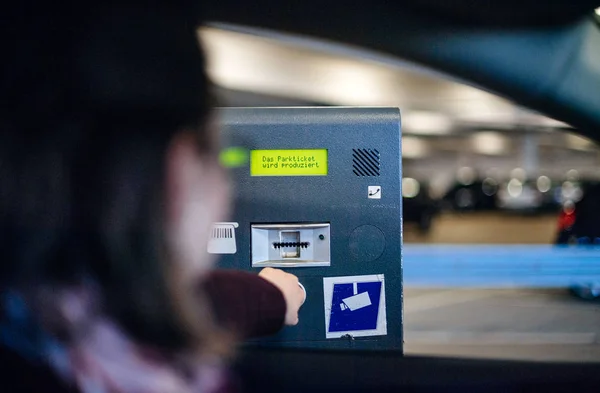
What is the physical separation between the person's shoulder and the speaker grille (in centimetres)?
166

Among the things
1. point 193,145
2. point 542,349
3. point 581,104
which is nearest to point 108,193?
point 193,145

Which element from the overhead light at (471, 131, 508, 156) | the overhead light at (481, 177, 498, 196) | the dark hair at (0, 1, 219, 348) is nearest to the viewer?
the dark hair at (0, 1, 219, 348)

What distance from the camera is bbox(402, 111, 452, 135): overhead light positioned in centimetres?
2836

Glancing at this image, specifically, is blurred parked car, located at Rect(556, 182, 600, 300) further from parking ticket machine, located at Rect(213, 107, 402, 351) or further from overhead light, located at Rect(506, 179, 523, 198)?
overhead light, located at Rect(506, 179, 523, 198)

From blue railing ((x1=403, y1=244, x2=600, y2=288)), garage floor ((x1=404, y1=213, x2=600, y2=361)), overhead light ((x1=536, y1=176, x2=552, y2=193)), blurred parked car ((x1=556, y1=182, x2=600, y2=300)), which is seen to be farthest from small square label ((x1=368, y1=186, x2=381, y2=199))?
overhead light ((x1=536, y1=176, x2=552, y2=193))

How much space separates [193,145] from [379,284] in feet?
5.32

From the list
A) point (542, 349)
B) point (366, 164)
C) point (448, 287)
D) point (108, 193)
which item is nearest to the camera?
point (108, 193)

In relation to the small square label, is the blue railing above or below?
below

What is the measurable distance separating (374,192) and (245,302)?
1054mm

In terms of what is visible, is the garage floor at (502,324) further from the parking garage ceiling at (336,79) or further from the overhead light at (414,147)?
the overhead light at (414,147)

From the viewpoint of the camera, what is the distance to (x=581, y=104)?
24.4ft

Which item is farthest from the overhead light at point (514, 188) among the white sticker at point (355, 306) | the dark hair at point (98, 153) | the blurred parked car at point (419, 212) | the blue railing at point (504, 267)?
the dark hair at point (98, 153)

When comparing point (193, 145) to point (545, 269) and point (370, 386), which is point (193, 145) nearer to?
point (370, 386)

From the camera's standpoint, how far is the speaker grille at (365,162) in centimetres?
275
